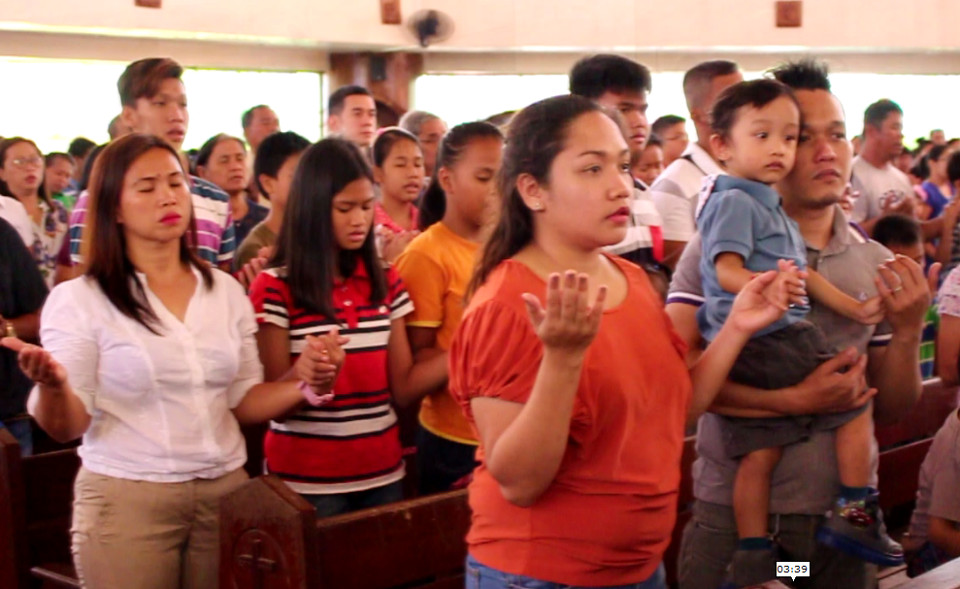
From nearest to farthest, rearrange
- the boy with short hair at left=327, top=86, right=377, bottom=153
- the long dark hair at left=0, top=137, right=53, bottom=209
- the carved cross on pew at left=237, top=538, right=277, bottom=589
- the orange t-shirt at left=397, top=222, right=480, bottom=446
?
the carved cross on pew at left=237, top=538, right=277, bottom=589 < the orange t-shirt at left=397, top=222, right=480, bottom=446 < the boy with short hair at left=327, top=86, right=377, bottom=153 < the long dark hair at left=0, top=137, right=53, bottom=209

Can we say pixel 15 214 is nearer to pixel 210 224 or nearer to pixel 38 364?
pixel 210 224

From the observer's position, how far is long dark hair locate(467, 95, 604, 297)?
197cm

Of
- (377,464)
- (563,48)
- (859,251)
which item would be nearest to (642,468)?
(859,251)

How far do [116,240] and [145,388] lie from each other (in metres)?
0.36

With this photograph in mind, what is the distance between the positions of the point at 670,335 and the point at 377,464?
3.79ft

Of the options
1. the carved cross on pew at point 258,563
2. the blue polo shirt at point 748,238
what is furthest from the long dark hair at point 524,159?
the carved cross on pew at point 258,563

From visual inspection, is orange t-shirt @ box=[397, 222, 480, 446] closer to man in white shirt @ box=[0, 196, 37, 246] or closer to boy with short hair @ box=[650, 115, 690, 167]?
man in white shirt @ box=[0, 196, 37, 246]

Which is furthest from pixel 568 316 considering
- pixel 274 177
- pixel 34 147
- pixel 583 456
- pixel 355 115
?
pixel 34 147

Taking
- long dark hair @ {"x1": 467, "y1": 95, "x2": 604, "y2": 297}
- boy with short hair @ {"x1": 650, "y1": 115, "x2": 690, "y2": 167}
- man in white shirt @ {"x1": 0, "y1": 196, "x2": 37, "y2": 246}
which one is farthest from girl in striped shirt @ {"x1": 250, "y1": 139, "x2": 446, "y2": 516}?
boy with short hair @ {"x1": 650, "y1": 115, "x2": 690, "y2": 167}

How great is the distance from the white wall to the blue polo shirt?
7.20m

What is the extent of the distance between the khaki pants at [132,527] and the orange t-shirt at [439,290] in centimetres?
72

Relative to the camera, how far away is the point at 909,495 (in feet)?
12.7

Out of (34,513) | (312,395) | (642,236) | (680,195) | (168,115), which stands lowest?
(34,513)

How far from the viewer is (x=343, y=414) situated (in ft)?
9.74
